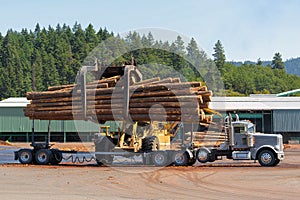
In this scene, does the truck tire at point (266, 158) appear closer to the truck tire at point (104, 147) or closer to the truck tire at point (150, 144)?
the truck tire at point (150, 144)

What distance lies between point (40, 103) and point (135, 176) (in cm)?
941

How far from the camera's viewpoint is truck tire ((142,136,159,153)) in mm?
30812

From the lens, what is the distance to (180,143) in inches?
1249

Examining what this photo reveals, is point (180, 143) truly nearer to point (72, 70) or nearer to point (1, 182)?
point (1, 182)

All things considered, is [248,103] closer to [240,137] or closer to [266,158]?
[240,137]

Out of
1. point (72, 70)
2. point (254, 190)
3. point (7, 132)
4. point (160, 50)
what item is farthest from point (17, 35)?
point (254, 190)

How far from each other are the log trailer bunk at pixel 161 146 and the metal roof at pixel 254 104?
1436 inches

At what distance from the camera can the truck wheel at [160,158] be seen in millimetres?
30172

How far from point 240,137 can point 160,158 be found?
4.45 metres

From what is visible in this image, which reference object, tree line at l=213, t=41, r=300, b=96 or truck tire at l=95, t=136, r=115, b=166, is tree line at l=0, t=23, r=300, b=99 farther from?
truck tire at l=95, t=136, r=115, b=166

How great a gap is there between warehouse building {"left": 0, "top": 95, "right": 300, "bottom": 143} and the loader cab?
117ft

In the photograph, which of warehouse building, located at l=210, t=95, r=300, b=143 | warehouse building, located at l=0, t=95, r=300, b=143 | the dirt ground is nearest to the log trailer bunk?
the dirt ground

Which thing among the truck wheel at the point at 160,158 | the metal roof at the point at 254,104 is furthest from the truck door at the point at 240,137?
the metal roof at the point at 254,104

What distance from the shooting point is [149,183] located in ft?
70.7
